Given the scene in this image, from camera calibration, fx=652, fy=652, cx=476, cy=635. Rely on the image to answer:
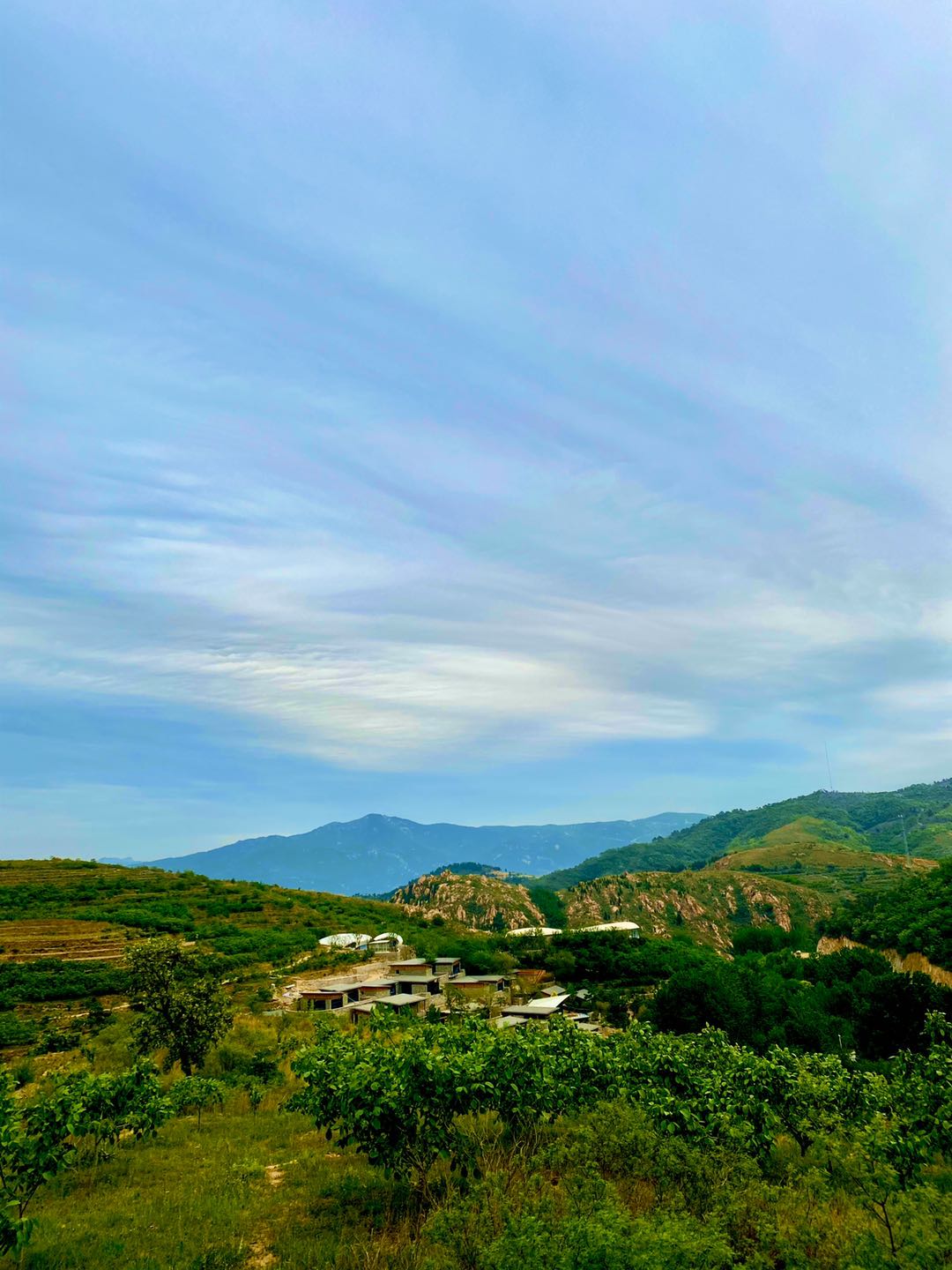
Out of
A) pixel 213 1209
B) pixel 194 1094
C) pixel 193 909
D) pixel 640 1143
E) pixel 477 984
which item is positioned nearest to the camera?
pixel 640 1143

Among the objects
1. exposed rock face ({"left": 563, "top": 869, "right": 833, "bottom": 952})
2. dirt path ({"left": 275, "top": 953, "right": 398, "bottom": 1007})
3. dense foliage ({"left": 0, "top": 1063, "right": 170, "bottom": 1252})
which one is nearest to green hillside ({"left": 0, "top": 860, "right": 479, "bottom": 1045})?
dirt path ({"left": 275, "top": 953, "right": 398, "bottom": 1007})

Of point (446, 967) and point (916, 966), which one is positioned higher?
point (446, 967)

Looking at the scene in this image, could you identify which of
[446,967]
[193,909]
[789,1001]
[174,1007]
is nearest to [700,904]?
[446,967]

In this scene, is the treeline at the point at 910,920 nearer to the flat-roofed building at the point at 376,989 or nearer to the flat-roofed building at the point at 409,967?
the flat-roofed building at the point at 409,967

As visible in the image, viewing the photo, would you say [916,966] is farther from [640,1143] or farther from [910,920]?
[640,1143]

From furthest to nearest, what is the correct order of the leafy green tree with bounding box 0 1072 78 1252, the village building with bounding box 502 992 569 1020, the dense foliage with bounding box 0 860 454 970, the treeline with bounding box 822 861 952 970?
the dense foliage with bounding box 0 860 454 970 → the treeline with bounding box 822 861 952 970 → the village building with bounding box 502 992 569 1020 → the leafy green tree with bounding box 0 1072 78 1252

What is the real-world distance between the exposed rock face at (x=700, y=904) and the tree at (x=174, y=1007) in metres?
112

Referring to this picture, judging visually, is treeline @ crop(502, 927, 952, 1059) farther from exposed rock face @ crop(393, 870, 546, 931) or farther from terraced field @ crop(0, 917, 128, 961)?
exposed rock face @ crop(393, 870, 546, 931)

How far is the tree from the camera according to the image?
2409 cm

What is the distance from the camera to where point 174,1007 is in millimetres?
24141

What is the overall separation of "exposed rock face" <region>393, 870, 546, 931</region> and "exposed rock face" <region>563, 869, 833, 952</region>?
10586 mm

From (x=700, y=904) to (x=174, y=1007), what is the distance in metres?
133

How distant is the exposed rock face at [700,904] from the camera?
127 meters

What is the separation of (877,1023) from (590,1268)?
48858 millimetres
